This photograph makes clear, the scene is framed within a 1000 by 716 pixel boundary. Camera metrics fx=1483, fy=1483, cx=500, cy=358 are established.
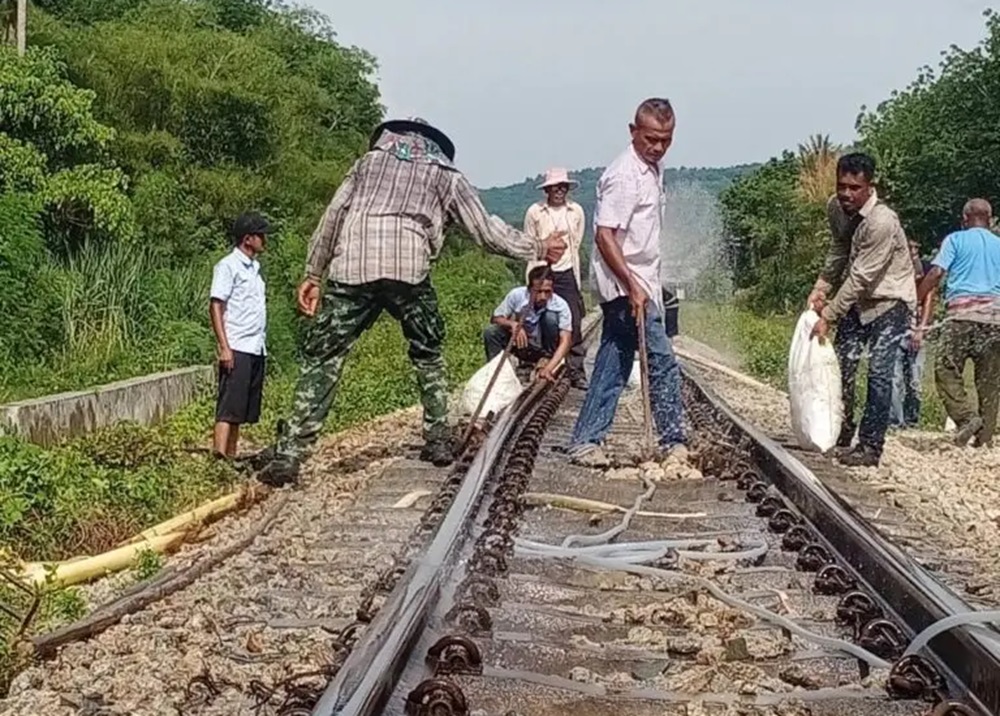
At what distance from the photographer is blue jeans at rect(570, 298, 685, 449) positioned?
7.77 metres

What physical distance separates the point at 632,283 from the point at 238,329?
7.68 ft

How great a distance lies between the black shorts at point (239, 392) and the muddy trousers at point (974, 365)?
494cm

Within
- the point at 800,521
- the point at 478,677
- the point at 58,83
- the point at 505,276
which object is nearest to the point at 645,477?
the point at 800,521

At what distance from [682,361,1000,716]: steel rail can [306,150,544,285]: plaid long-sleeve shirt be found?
1.90m

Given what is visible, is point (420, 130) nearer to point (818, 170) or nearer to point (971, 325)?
point (971, 325)

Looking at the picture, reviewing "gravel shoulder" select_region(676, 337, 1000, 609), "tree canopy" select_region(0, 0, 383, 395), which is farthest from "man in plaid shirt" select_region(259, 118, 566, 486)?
"tree canopy" select_region(0, 0, 383, 395)

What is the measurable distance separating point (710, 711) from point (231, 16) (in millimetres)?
48963

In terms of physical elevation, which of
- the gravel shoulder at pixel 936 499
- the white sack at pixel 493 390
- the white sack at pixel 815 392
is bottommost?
the gravel shoulder at pixel 936 499

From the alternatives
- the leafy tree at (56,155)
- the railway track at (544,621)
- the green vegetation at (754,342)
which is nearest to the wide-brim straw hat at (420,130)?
the railway track at (544,621)

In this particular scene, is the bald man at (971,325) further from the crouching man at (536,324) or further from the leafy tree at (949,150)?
the leafy tree at (949,150)

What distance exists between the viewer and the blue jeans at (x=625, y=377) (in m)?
7.77

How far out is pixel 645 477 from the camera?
23.5 ft

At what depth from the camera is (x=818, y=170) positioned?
4112 centimetres

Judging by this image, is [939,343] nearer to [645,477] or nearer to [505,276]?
[645,477]
